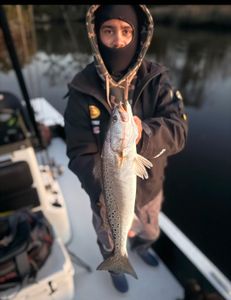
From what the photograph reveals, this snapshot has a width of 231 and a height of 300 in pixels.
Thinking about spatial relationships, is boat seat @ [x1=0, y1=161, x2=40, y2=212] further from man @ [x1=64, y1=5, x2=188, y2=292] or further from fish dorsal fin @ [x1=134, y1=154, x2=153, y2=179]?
fish dorsal fin @ [x1=134, y1=154, x2=153, y2=179]

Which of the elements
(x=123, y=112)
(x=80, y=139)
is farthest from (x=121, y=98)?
(x=80, y=139)

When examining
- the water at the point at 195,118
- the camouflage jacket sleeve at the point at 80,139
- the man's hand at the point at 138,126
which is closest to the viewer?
the man's hand at the point at 138,126

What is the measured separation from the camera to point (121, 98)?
117cm

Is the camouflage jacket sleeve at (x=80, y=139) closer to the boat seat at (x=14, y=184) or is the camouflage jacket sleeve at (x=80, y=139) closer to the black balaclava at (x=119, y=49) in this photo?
the black balaclava at (x=119, y=49)

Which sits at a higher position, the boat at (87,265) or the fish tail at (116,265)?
the fish tail at (116,265)

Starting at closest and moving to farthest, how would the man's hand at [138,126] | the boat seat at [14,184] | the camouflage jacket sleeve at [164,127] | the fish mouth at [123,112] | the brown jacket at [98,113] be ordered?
the fish mouth at [123,112]
the man's hand at [138,126]
the camouflage jacket sleeve at [164,127]
the brown jacket at [98,113]
the boat seat at [14,184]

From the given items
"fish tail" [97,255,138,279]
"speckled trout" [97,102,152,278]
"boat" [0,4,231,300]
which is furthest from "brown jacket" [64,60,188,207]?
"boat" [0,4,231,300]

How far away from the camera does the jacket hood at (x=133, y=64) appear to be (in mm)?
1124

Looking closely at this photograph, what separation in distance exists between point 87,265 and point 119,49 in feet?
7.80

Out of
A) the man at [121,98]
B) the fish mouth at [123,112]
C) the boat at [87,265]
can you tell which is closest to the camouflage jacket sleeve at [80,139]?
the man at [121,98]

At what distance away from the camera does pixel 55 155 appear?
16.1 ft

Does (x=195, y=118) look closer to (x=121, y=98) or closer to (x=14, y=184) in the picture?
(x=14, y=184)

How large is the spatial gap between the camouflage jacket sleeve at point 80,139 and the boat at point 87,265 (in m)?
1.11

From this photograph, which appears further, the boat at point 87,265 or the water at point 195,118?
the water at point 195,118
